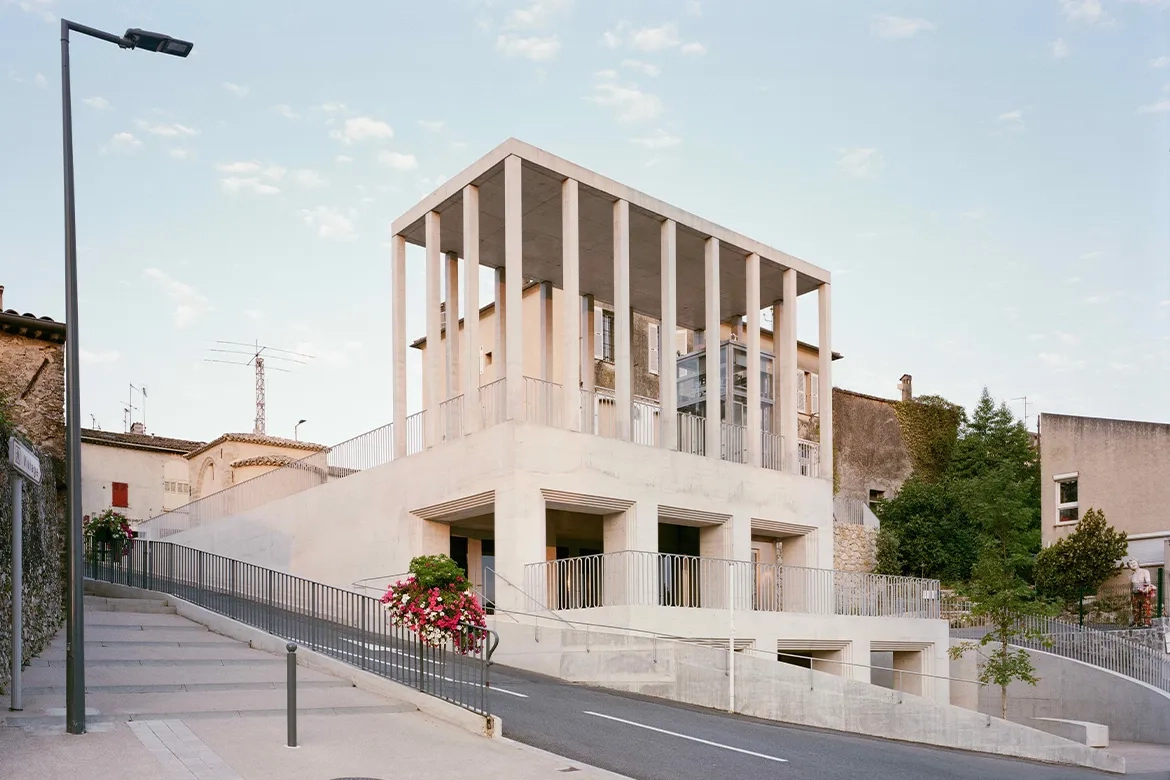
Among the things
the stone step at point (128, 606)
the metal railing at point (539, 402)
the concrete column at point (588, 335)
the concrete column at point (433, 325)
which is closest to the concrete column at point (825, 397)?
the concrete column at point (588, 335)

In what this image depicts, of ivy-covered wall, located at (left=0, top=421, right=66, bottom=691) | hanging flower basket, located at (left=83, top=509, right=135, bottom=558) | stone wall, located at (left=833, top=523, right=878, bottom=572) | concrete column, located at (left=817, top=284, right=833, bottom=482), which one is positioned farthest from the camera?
stone wall, located at (left=833, top=523, right=878, bottom=572)

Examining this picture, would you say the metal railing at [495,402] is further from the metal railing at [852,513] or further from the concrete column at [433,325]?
the metal railing at [852,513]

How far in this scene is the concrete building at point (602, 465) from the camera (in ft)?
79.5

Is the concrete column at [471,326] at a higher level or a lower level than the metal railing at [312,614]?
higher

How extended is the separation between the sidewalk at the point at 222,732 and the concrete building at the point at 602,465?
8.35 meters

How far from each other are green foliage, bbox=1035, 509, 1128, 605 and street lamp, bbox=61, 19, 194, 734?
3290 cm

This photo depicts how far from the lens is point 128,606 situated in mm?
21828

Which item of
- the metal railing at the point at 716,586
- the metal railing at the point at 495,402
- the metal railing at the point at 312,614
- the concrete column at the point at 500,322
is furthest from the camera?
the concrete column at the point at 500,322

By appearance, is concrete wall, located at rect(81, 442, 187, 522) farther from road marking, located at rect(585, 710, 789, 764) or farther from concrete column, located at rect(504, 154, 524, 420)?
road marking, located at rect(585, 710, 789, 764)

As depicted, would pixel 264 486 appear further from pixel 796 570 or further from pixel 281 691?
pixel 281 691

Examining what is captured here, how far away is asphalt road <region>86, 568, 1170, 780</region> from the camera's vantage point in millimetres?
13172

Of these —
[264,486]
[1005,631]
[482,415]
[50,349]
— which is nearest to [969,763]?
[1005,631]

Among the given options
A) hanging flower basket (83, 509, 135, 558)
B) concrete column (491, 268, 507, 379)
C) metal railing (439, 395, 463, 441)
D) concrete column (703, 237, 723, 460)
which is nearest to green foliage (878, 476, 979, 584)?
concrete column (703, 237, 723, 460)

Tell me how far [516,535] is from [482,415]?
3757 millimetres
